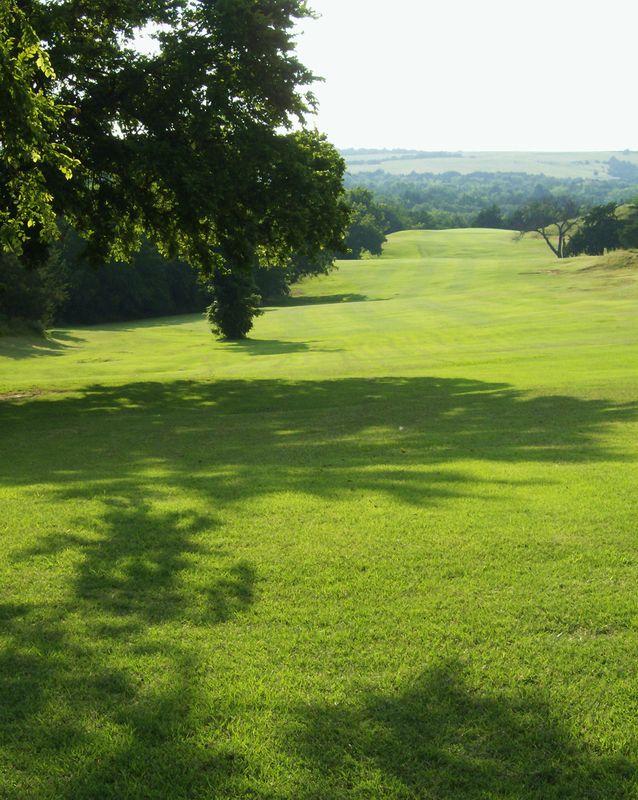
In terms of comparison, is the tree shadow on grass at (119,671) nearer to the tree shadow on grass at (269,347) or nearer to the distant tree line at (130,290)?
the tree shadow on grass at (269,347)

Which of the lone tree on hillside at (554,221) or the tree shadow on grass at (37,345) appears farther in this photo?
the lone tree on hillside at (554,221)

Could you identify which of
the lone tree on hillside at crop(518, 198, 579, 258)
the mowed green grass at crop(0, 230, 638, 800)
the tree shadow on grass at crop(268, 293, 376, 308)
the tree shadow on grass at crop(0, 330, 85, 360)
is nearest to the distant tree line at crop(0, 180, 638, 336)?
the lone tree on hillside at crop(518, 198, 579, 258)

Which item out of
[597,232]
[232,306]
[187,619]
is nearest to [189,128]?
[187,619]

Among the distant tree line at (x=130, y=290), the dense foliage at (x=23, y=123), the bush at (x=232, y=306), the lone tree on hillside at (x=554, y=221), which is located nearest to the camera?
the dense foliage at (x=23, y=123)

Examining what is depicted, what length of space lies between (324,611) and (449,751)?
1860 millimetres

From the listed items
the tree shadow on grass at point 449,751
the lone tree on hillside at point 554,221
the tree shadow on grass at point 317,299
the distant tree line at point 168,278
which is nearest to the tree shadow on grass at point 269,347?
the distant tree line at point 168,278

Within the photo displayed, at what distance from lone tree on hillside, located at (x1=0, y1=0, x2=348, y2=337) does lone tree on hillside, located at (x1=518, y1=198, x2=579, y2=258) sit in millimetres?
106266

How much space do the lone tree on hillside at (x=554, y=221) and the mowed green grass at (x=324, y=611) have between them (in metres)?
116

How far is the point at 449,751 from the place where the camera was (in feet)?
14.4

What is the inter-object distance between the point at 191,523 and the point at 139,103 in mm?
17405

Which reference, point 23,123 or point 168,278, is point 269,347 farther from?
point 168,278

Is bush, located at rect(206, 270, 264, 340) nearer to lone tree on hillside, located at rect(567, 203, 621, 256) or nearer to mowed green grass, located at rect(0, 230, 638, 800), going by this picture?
mowed green grass, located at rect(0, 230, 638, 800)

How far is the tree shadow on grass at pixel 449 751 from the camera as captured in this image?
162 inches

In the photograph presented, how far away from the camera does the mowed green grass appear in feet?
14.2
